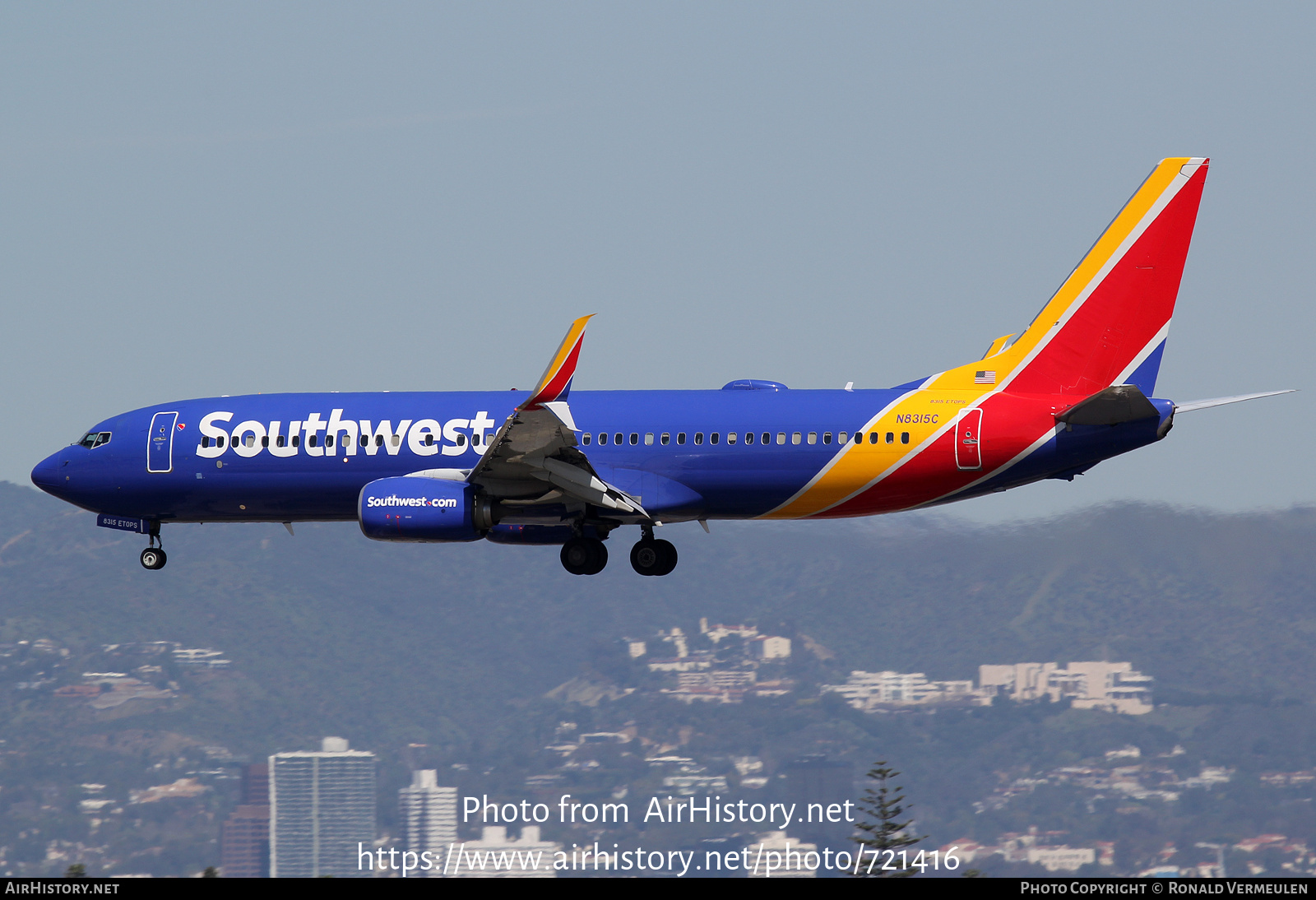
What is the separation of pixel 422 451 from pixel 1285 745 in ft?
470

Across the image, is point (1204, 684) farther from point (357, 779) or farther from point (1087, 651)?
point (357, 779)

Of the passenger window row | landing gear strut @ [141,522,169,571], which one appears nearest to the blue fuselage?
the passenger window row

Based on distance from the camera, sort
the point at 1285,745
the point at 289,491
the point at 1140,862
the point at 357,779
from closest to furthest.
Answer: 1. the point at 289,491
2. the point at 1140,862
3. the point at 1285,745
4. the point at 357,779

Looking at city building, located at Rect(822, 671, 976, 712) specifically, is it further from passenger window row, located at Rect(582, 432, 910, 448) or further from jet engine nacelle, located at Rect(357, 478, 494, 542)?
jet engine nacelle, located at Rect(357, 478, 494, 542)

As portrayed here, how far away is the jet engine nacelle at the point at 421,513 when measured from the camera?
41.4m

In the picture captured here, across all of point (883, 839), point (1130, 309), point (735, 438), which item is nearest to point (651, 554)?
point (735, 438)

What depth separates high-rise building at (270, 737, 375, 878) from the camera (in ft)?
605

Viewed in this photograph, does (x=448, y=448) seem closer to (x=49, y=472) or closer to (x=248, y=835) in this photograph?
(x=49, y=472)

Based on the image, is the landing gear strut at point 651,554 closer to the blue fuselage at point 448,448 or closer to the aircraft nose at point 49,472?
the blue fuselage at point 448,448

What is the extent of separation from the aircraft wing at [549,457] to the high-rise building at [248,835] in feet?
478

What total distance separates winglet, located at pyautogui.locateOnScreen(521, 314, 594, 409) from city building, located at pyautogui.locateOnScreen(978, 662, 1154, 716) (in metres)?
153

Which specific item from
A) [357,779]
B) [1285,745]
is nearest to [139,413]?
[1285,745]

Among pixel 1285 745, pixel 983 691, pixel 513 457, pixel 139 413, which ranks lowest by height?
pixel 513 457

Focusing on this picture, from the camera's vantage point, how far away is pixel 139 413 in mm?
47094
